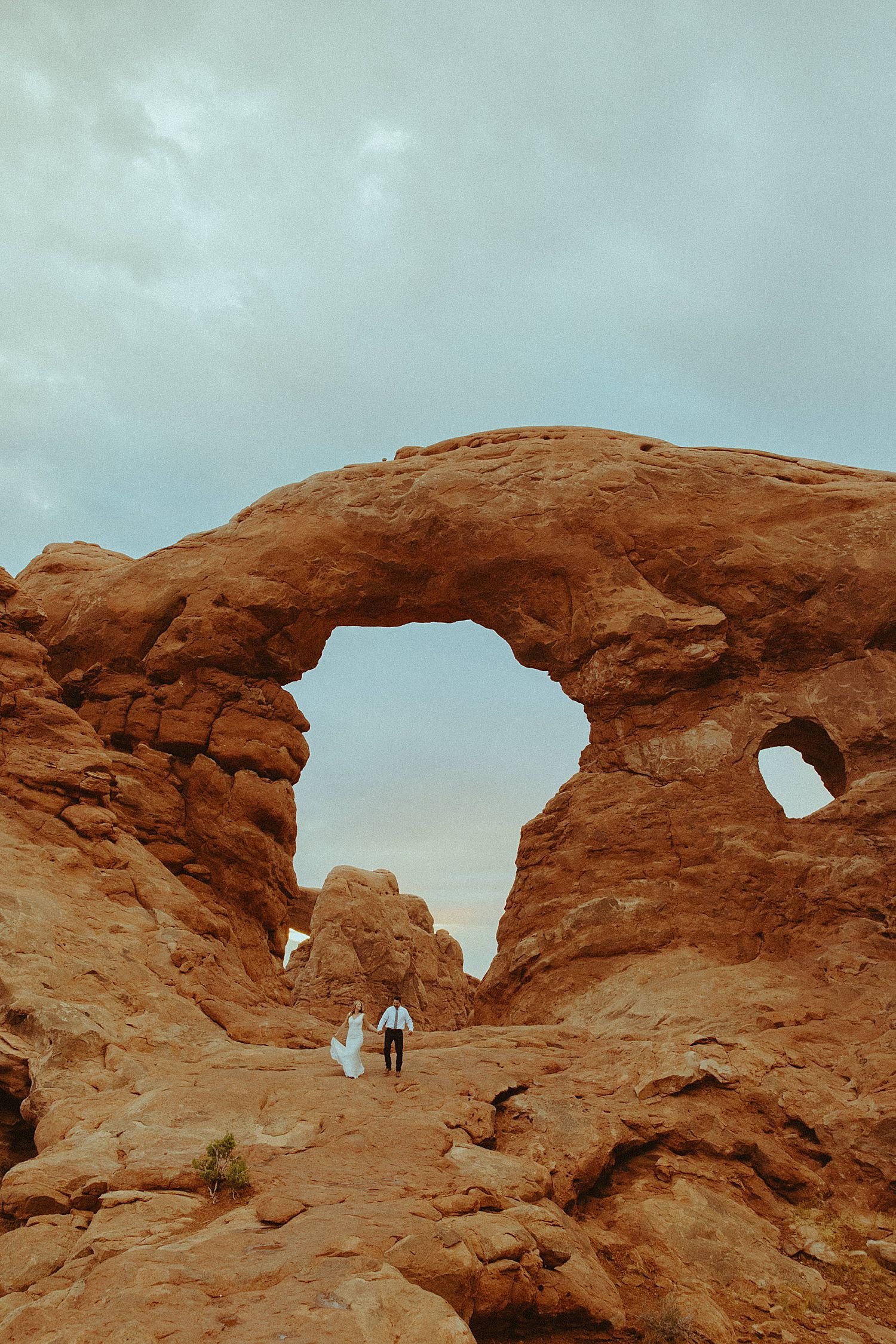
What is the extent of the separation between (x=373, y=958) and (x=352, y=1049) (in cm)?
1734

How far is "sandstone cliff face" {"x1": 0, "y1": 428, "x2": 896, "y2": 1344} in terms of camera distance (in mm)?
7742

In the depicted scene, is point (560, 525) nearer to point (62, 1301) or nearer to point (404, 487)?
point (404, 487)

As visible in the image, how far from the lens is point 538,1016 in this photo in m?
15.5

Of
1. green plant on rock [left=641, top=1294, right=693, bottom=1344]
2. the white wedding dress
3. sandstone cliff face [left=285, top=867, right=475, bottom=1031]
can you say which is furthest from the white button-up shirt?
sandstone cliff face [left=285, top=867, right=475, bottom=1031]

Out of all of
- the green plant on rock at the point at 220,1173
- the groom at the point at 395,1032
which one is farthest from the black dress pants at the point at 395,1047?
the green plant on rock at the point at 220,1173

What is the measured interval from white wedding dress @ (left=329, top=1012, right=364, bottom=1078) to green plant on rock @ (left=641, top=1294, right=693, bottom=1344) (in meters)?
4.22

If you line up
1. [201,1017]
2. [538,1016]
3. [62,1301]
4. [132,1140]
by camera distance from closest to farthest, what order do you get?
[62,1301] < [132,1140] < [201,1017] < [538,1016]

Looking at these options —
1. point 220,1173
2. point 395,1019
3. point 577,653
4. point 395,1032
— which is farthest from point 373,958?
point 220,1173

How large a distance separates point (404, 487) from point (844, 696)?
940cm

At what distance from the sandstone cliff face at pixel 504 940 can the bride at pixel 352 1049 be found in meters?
0.24

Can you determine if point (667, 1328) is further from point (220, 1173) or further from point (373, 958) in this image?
point (373, 958)

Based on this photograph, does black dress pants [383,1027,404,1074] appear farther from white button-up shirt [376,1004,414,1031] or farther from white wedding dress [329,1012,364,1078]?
white wedding dress [329,1012,364,1078]

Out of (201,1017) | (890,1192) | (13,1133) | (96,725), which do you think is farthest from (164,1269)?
(96,725)

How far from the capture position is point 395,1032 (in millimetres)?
11570
